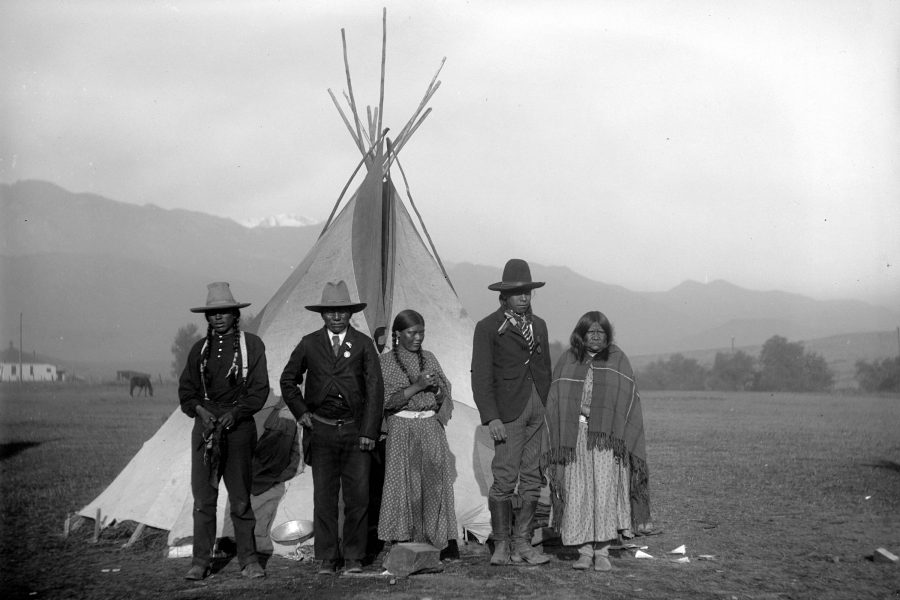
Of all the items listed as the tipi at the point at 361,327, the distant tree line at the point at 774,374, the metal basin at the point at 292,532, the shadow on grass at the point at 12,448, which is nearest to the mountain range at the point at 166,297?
the distant tree line at the point at 774,374

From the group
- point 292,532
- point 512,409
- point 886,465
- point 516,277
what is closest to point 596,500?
point 512,409

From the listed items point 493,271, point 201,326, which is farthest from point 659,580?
point 493,271

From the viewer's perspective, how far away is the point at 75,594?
5.26 meters

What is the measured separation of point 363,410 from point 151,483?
2.11 metres

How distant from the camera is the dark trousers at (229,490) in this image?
18.6 feet

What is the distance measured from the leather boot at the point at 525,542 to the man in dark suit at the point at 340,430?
1.02m

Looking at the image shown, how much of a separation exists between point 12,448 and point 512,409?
1153cm

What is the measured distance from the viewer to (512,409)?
6059 millimetres

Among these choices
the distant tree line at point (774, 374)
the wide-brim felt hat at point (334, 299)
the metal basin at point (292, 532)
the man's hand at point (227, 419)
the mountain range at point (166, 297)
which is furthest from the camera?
the mountain range at point (166, 297)

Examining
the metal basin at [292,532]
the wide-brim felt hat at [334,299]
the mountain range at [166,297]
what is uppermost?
the mountain range at [166,297]

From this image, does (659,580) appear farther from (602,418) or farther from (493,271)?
(493,271)

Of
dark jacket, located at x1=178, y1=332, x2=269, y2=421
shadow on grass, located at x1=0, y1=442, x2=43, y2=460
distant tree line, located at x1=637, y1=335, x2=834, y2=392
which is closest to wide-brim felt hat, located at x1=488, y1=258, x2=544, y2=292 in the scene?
dark jacket, located at x1=178, y1=332, x2=269, y2=421

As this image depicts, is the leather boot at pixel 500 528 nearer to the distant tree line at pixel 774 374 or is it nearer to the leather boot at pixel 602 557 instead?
the leather boot at pixel 602 557

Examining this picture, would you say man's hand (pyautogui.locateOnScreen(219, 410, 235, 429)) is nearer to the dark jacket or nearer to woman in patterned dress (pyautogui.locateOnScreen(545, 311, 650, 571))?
the dark jacket
